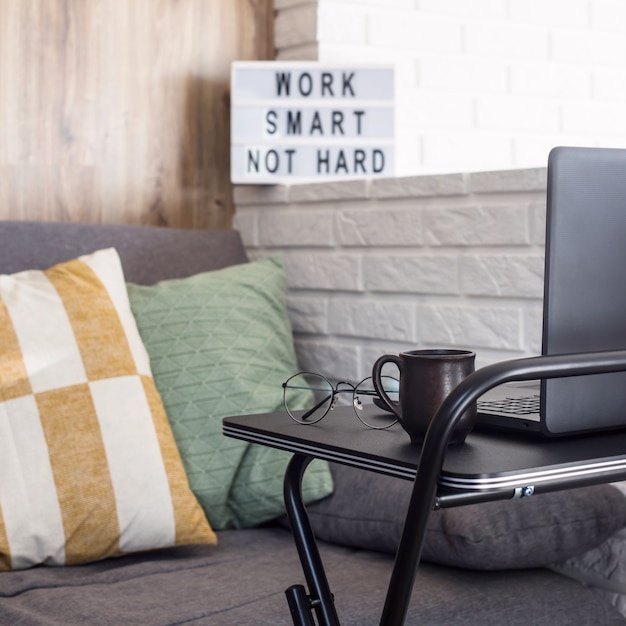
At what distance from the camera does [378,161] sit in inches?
84.7

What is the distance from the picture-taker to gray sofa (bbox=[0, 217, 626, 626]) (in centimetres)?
130

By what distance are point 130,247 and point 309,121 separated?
501 mm

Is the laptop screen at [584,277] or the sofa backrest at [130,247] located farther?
the sofa backrest at [130,247]

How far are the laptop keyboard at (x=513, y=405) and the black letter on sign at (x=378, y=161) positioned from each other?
1.09 m

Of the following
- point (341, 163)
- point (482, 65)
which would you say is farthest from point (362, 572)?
point (482, 65)

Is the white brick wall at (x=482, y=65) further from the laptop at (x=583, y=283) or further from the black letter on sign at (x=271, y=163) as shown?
the laptop at (x=583, y=283)

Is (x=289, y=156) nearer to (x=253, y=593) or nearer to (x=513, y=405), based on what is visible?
(x=253, y=593)

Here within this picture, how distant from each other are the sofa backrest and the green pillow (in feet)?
0.37

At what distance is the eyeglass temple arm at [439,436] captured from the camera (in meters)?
0.78

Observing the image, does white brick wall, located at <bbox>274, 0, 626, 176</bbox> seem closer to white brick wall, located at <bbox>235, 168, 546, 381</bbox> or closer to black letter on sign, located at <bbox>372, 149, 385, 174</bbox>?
black letter on sign, located at <bbox>372, 149, 385, 174</bbox>

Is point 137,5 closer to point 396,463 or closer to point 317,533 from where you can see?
point 317,533

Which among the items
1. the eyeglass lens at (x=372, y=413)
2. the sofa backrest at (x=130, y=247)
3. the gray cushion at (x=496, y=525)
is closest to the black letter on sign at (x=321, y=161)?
the sofa backrest at (x=130, y=247)

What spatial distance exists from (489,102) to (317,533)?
119 centimetres

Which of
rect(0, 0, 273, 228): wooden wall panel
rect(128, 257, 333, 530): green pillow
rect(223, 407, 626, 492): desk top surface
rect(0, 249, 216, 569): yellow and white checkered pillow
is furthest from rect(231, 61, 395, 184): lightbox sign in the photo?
rect(223, 407, 626, 492): desk top surface
